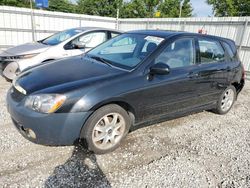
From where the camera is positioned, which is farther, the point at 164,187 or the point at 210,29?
the point at 210,29

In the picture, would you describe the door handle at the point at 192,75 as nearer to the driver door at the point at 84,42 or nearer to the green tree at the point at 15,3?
the driver door at the point at 84,42

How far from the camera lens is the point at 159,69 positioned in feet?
9.87

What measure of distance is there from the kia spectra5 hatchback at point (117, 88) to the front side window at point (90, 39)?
6.59ft

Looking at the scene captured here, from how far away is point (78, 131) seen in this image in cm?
266

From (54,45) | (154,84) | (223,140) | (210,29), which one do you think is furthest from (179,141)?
(210,29)

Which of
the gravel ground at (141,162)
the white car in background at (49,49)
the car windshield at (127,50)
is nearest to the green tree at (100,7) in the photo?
the white car in background at (49,49)

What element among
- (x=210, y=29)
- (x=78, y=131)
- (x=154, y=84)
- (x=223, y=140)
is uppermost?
(x=210, y=29)

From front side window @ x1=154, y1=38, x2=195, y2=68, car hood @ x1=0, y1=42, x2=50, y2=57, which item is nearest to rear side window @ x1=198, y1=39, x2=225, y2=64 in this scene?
front side window @ x1=154, y1=38, x2=195, y2=68

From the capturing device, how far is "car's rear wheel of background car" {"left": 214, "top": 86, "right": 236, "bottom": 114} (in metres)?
4.46

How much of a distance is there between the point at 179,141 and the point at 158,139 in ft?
1.10

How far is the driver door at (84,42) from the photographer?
18.6 feet

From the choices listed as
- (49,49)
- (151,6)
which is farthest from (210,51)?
(151,6)

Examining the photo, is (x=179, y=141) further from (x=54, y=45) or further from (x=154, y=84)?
(x=54, y=45)

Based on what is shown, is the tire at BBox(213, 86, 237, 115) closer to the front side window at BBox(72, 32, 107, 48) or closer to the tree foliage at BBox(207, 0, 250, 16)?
the front side window at BBox(72, 32, 107, 48)
